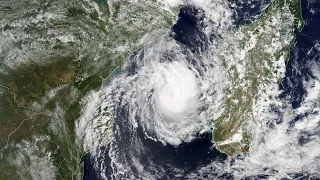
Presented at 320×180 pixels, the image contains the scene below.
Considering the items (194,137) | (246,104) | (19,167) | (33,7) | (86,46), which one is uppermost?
(33,7)

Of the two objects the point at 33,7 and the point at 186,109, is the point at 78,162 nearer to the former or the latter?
the point at 186,109

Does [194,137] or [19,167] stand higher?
[194,137]

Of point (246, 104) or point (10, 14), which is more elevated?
point (10, 14)

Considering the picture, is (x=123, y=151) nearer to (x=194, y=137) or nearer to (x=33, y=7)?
(x=194, y=137)

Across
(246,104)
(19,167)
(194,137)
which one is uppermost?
(246,104)

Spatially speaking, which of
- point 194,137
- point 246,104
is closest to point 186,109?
point 194,137

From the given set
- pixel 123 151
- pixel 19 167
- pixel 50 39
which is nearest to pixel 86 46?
pixel 50 39
